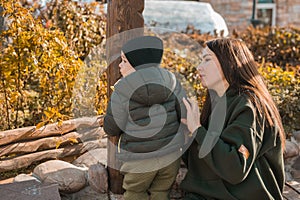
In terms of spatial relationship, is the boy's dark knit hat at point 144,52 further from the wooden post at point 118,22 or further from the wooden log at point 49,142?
the wooden log at point 49,142

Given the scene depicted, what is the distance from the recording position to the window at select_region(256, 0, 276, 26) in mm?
13147

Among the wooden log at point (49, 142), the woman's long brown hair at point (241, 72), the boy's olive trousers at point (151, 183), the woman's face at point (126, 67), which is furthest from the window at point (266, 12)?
the woman's face at point (126, 67)

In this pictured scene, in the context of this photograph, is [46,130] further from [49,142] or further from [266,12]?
[266,12]

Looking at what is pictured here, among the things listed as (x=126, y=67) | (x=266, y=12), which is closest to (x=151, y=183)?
(x=126, y=67)

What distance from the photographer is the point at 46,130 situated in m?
3.90

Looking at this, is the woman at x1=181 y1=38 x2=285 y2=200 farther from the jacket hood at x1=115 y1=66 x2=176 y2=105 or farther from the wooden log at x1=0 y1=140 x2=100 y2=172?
the wooden log at x1=0 y1=140 x2=100 y2=172

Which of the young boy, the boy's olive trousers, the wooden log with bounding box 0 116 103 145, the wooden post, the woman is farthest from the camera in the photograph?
the wooden log with bounding box 0 116 103 145

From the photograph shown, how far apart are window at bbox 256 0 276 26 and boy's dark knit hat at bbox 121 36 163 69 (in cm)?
1075

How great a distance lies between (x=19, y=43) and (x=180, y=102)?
1708 mm

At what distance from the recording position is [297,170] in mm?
4477

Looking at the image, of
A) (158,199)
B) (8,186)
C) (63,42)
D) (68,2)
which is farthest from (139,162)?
(68,2)

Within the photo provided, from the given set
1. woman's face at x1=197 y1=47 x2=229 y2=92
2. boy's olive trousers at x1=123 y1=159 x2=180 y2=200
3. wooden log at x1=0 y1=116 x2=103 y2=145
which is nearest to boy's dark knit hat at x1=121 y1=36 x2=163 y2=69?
woman's face at x1=197 y1=47 x2=229 y2=92

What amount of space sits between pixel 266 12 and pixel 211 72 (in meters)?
11.0

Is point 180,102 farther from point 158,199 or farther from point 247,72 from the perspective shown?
point 158,199
